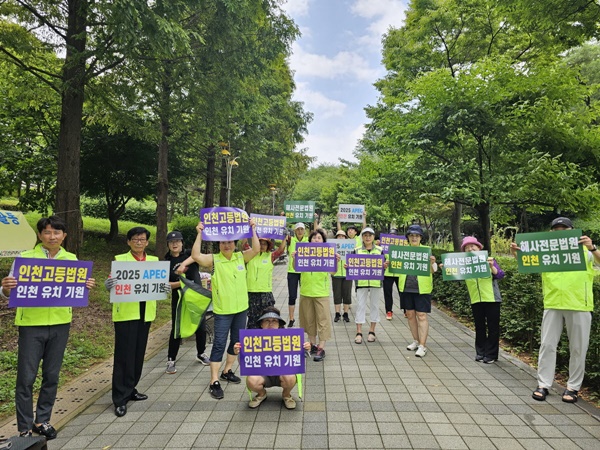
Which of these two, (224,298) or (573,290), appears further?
(224,298)

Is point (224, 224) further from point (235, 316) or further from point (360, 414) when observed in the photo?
point (360, 414)

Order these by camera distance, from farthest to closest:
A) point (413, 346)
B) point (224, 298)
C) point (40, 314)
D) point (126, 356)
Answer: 1. point (413, 346)
2. point (224, 298)
3. point (126, 356)
4. point (40, 314)

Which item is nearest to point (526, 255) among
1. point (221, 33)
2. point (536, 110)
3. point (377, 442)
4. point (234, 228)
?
point (377, 442)

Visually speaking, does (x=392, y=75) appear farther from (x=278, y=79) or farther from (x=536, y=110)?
(x=536, y=110)

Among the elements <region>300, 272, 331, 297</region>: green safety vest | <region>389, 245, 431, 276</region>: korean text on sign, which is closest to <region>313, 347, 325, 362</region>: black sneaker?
<region>300, 272, 331, 297</region>: green safety vest

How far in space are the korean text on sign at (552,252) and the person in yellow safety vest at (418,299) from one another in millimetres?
1362

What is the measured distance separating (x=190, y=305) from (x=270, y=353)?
1518 mm

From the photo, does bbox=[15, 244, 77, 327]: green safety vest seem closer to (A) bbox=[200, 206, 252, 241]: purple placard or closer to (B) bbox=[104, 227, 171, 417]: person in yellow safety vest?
(B) bbox=[104, 227, 171, 417]: person in yellow safety vest

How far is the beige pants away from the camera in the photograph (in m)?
5.61

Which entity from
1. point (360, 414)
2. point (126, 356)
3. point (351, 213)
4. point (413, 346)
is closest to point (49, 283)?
point (126, 356)

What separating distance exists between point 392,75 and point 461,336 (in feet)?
45.8

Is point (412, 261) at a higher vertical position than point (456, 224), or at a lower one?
lower

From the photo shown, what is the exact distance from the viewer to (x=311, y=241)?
618 centimetres

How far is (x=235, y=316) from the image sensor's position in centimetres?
462
